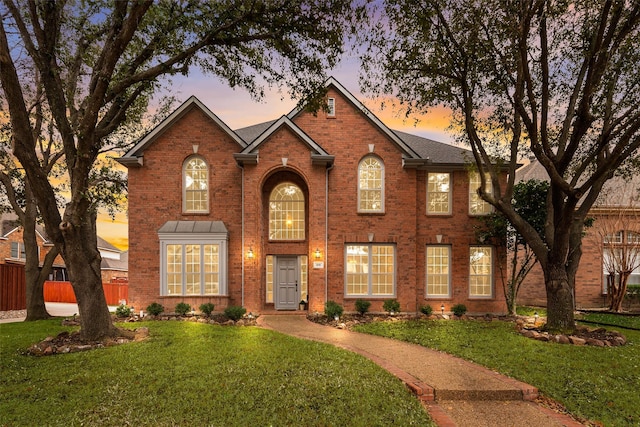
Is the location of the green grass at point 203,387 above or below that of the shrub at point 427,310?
above

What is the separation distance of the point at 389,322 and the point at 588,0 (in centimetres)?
1120

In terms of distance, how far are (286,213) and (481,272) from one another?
8716mm

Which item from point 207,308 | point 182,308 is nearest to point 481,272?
point 207,308

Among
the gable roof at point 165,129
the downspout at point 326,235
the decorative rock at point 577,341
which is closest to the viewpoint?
the decorative rock at point 577,341

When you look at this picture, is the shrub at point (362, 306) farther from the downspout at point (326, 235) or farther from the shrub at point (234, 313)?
the shrub at point (234, 313)

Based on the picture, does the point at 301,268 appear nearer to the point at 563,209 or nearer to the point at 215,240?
the point at 215,240

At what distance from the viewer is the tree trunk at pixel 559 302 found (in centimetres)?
1112

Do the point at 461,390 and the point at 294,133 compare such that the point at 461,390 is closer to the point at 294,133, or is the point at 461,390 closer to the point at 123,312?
the point at 294,133

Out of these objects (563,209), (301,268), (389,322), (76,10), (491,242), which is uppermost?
(76,10)

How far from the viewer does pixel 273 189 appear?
52.7 ft

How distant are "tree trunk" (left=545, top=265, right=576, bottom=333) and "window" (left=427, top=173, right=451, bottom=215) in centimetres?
518

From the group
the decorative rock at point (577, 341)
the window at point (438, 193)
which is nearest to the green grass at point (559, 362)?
the decorative rock at point (577, 341)

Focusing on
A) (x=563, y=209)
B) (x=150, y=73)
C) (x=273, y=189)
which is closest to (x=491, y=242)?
(x=563, y=209)

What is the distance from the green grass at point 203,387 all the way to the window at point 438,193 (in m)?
9.00
